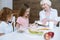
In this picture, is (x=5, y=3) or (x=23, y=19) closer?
(x=23, y=19)

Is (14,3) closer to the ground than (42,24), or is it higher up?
higher up

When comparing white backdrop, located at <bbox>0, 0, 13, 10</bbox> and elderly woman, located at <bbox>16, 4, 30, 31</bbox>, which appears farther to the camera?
white backdrop, located at <bbox>0, 0, 13, 10</bbox>

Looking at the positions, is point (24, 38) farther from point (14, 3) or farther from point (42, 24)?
point (14, 3)

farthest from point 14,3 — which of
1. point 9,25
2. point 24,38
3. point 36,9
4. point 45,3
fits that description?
point 24,38

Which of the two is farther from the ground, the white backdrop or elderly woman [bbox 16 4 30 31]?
the white backdrop

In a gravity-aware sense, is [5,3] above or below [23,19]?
above

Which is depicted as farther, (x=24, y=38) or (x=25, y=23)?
(x=25, y=23)

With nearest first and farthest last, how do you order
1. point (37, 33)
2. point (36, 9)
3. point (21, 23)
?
1. point (37, 33)
2. point (21, 23)
3. point (36, 9)

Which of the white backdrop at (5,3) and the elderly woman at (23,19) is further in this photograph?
the white backdrop at (5,3)

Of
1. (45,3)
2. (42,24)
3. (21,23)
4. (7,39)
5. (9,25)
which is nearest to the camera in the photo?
(7,39)

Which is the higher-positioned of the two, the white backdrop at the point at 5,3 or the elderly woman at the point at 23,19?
the white backdrop at the point at 5,3

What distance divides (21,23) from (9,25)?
409 mm

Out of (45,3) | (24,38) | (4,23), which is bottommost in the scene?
(24,38)

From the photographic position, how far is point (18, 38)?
203 centimetres
